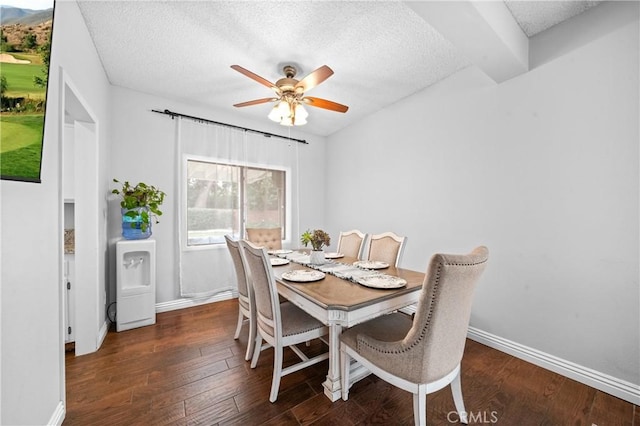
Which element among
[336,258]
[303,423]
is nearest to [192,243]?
[336,258]

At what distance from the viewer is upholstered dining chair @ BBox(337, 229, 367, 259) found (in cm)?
281

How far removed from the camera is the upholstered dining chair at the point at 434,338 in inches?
44.1

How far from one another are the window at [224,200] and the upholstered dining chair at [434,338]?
2.74 m

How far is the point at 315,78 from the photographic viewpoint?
6.68 feet

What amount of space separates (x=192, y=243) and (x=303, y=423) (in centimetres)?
267

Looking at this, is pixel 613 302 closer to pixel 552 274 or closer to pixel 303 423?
pixel 552 274

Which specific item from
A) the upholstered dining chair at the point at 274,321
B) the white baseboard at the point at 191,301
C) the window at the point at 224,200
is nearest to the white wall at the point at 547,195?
the upholstered dining chair at the point at 274,321

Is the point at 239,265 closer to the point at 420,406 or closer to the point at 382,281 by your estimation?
the point at 382,281

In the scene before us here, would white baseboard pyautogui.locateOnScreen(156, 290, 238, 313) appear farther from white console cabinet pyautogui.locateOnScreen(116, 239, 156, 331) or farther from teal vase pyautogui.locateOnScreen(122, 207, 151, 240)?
teal vase pyautogui.locateOnScreen(122, 207, 151, 240)

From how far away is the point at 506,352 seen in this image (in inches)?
86.7

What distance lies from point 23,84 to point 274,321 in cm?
165

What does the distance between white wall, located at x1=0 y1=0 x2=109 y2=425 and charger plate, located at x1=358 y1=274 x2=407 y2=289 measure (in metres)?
1.72

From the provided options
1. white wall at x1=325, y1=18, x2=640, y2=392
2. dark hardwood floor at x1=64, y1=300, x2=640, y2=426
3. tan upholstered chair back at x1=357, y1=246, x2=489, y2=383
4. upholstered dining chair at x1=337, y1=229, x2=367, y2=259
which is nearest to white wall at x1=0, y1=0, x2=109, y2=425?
dark hardwood floor at x1=64, y1=300, x2=640, y2=426

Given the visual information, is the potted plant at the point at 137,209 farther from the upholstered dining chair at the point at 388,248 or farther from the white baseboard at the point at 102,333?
the upholstered dining chair at the point at 388,248
